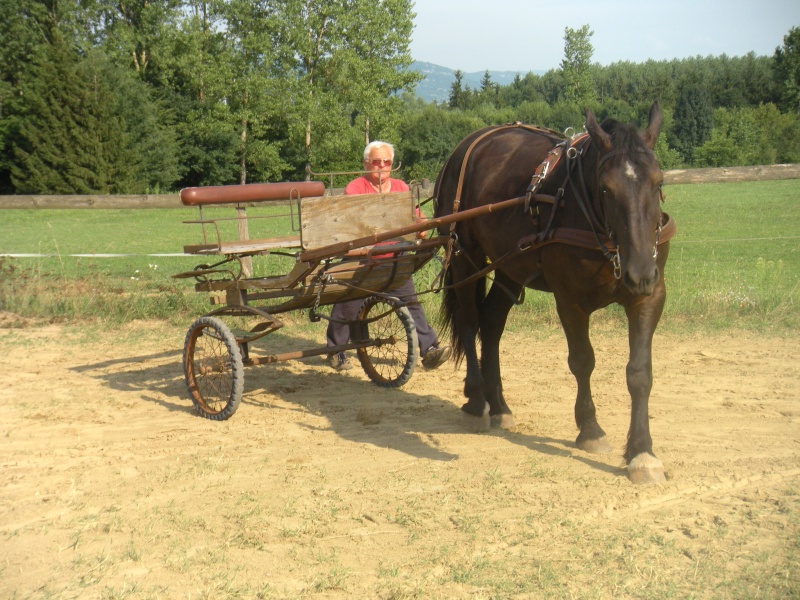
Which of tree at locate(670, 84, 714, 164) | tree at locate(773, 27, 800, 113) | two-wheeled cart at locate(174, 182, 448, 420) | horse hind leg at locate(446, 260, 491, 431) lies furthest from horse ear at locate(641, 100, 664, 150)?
tree at locate(773, 27, 800, 113)

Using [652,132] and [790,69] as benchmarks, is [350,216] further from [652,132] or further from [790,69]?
[790,69]

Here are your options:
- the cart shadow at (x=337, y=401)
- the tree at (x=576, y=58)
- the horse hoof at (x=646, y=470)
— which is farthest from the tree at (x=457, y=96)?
the horse hoof at (x=646, y=470)

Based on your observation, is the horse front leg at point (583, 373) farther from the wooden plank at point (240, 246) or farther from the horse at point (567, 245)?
the wooden plank at point (240, 246)

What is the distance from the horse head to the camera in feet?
14.0

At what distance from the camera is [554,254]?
5086 millimetres

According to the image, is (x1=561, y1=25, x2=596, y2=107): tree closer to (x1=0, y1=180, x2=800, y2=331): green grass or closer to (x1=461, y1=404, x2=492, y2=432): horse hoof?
(x1=0, y1=180, x2=800, y2=331): green grass

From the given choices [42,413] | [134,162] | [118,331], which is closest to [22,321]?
[118,331]

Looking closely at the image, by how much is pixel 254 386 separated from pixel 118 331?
2968 mm

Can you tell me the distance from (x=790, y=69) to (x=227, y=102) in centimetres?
3516

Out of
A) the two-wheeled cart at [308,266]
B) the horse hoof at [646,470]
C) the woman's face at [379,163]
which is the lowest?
the horse hoof at [646,470]

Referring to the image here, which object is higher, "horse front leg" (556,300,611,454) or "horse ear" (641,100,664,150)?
"horse ear" (641,100,664,150)

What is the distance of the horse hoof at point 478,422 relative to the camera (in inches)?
237

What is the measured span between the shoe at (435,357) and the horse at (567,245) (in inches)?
25.8

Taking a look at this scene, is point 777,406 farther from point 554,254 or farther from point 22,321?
point 22,321
